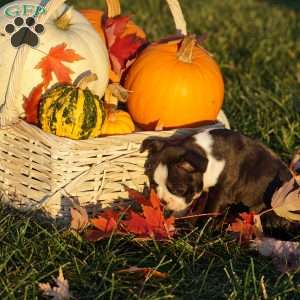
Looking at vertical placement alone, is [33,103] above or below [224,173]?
above

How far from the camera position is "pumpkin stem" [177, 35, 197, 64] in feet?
13.6

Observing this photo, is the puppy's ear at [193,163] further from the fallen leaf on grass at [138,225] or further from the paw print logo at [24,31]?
the paw print logo at [24,31]

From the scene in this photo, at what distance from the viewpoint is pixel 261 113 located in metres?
5.55

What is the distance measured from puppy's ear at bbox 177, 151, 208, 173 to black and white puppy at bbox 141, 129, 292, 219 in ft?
0.20

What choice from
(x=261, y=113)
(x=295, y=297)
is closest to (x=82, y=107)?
(x=295, y=297)

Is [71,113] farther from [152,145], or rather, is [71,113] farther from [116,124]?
[152,145]

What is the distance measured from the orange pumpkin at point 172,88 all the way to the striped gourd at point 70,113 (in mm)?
486

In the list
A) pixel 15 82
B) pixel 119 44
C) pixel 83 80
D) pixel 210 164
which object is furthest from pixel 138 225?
pixel 119 44

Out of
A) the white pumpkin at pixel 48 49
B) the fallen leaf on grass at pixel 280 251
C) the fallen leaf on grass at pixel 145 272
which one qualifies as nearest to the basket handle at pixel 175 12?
the white pumpkin at pixel 48 49

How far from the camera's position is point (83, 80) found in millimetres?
3830

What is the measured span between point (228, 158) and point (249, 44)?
3657 millimetres

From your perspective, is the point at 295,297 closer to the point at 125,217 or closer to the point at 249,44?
the point at 125,217

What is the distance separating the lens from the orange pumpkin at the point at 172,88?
413cm

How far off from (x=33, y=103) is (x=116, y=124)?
1.57ft
